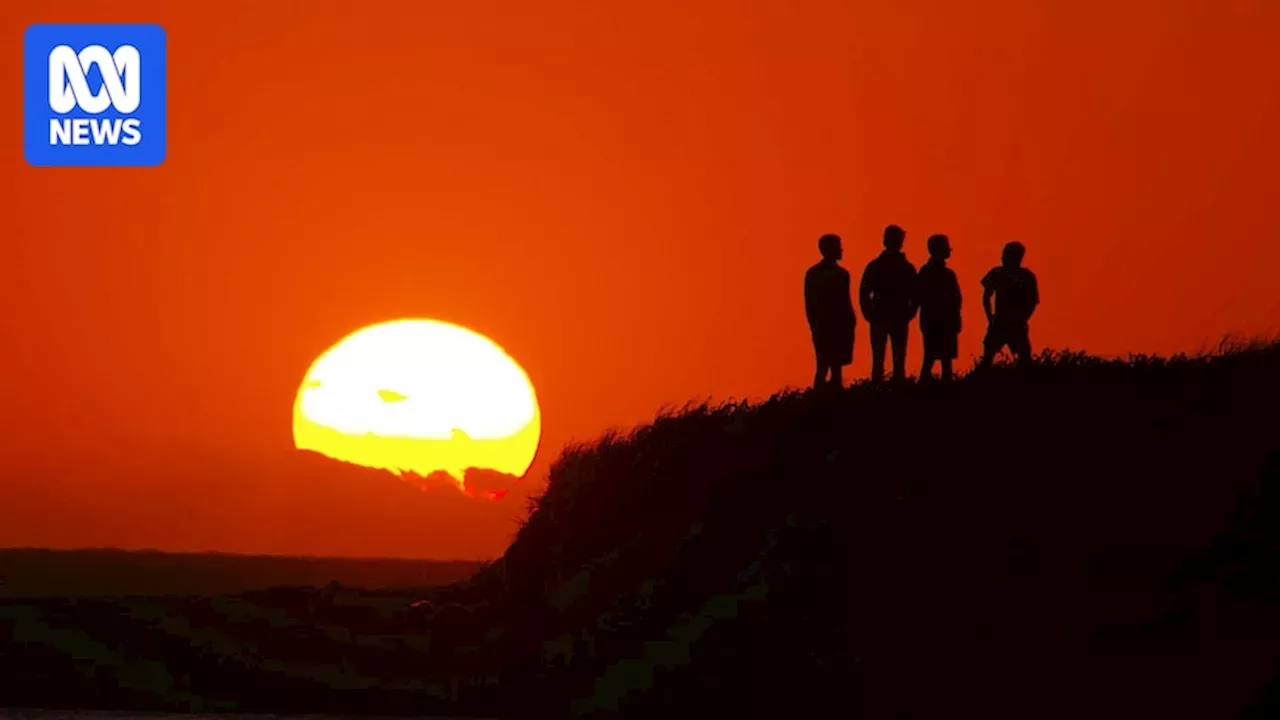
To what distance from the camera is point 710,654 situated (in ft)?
63.9

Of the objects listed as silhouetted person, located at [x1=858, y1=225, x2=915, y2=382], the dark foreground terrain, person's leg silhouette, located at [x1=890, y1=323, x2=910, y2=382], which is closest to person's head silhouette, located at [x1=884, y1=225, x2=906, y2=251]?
silhouetted person, located at [x1=858, y1=225, x2=915, y2=382]

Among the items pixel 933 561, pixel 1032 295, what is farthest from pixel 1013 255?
pixel 933 561

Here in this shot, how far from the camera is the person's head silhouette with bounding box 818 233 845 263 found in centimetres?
2312

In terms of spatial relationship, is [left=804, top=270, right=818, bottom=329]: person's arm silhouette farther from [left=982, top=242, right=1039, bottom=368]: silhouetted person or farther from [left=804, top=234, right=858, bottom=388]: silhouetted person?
[left=982, top=242, right=1039, bottom=368]: silhouetted person

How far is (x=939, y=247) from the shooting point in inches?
915

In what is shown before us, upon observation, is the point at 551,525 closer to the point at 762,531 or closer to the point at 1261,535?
the point at 762,531

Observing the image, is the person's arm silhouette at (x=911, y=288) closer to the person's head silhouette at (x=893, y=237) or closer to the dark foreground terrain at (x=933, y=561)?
the person's head silhouette at (x=893, y=237)

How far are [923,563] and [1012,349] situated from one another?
5.39 metres

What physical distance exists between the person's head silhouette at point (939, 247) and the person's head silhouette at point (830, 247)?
3.67ft

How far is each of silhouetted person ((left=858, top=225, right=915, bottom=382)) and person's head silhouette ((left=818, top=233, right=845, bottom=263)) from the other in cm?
41

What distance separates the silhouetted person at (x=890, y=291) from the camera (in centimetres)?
2297

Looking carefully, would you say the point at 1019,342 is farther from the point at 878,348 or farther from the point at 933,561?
the point at 933,561

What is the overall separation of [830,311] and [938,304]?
4.36 feet

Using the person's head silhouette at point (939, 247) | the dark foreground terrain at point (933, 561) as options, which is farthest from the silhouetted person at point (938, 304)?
the dark foreground terrain at point (933, 561)
